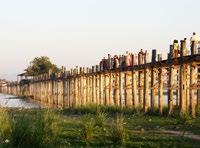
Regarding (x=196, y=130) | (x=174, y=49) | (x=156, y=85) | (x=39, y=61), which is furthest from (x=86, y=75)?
(x=39, y=61)

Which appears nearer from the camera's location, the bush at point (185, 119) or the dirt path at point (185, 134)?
the dirt path at point (185, 134)

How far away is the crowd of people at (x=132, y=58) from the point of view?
2383cm

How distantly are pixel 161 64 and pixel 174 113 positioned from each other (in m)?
3.45

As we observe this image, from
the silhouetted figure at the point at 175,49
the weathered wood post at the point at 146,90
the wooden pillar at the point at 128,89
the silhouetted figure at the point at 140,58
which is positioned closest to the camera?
the silhouetted figure at the point at 175,49

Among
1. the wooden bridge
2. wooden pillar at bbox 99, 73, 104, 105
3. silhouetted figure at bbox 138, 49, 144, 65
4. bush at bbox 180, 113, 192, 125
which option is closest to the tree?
the wooden bridge

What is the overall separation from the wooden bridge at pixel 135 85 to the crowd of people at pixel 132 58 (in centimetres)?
11

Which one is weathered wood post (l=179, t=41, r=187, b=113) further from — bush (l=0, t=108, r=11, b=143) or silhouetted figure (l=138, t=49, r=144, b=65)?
bush (l=0, t=108, r=11, b=143)

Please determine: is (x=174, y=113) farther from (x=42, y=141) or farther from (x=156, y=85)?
(x=42, y=141)

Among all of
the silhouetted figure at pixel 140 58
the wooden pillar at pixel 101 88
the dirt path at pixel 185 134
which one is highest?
the silhouetted figure at pixel 140 58

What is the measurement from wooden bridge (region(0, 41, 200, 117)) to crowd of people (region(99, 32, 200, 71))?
11cm

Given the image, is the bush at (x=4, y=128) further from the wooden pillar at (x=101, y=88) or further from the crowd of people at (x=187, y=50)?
the wooden pillar at (x=101, y=88)

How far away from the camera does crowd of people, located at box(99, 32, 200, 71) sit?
23.8 m

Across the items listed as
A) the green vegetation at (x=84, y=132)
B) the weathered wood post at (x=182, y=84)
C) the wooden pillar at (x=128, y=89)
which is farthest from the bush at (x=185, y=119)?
the wooden pillar at (x=128, y=89)

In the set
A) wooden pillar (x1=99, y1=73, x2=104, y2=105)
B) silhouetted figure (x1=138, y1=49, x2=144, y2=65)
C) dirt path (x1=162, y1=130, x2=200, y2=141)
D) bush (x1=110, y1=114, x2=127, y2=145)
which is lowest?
dirt path (x1=162, y1=130, x2=200, y2=141)
